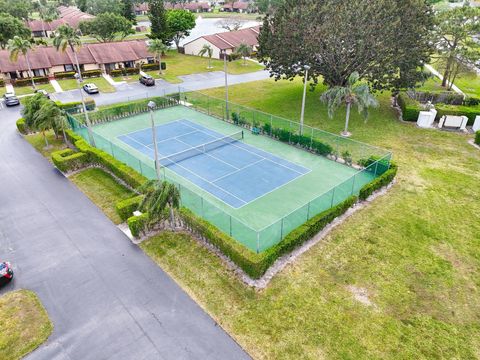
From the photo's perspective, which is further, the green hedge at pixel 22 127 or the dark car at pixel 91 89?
the dark car at pixel 91 89

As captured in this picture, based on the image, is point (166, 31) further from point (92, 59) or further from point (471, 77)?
→ point (471, 77)

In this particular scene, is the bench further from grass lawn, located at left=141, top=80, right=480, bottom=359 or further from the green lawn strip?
the green lawn strip

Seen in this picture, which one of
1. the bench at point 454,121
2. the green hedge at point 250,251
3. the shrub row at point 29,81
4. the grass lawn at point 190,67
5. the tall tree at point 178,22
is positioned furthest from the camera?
the tall tree at point 178,22

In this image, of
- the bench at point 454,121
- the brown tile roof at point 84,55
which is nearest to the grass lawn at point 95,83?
the brown tile roof at point 84,55

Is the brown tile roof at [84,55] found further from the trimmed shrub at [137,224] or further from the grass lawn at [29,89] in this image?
the trimmed shrub at [137,224]

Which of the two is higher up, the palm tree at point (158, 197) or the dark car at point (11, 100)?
the palm tree at point (158, 197)

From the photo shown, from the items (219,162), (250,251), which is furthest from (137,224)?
(219,162)

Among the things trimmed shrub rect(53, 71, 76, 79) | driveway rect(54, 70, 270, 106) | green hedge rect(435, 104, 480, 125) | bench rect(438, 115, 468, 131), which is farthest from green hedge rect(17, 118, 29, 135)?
green hedge rect(435, 104, 480, 125)
